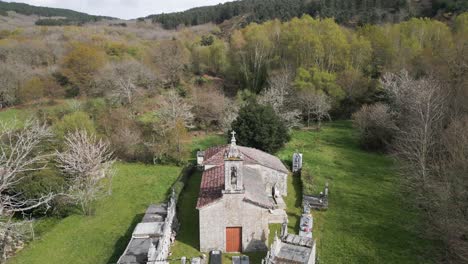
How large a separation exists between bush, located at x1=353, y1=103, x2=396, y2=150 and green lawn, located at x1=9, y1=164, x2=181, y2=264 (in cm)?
2107

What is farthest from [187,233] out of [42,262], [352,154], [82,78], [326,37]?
[82,78]

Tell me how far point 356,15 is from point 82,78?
60.2 metres

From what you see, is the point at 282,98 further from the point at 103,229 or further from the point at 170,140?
the point at 103,229

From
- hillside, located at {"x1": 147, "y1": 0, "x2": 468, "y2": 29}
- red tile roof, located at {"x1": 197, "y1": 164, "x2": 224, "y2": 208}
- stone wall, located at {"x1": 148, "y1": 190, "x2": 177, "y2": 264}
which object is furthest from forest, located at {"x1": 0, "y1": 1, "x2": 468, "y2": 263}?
red tile roof, located at {"x1": 197, "y1": 164, "x2": 224, "y2": 208}

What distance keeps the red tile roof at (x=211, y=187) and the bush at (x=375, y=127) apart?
69.1ft

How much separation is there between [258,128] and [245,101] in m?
14.2

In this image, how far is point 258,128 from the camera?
34531 mm

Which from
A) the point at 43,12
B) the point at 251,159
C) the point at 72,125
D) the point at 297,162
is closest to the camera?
the point at 251,159

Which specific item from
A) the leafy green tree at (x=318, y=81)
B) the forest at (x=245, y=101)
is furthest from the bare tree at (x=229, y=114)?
the leafy green tree at (x=318, y=81)

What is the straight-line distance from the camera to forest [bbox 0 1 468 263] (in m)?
24.9

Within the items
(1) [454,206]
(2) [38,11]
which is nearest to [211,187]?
(1) [454,206]

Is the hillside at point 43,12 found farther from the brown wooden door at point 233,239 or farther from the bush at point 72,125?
the brown wooden door at point 233,239

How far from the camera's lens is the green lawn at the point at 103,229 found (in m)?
21.1

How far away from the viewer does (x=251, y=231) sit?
2061 centimetres
